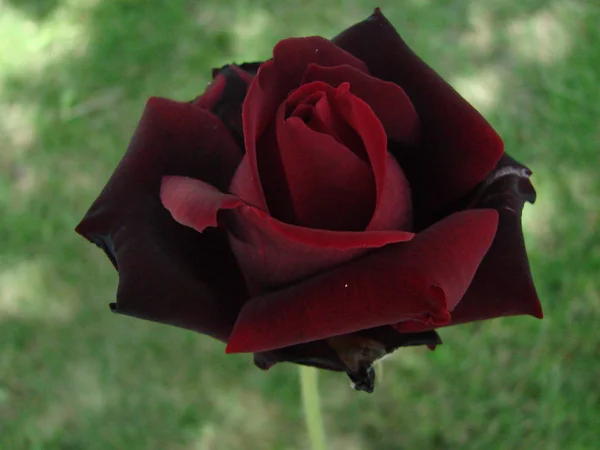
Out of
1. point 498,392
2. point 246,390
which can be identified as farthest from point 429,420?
point 246,390

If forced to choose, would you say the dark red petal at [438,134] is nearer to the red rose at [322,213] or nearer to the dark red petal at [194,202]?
the red rose at [322,213]

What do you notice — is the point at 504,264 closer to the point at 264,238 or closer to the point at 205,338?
the point at 264,238

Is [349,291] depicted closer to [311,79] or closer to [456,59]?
[311,79]

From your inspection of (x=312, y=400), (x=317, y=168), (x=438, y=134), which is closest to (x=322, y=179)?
(x=317, y=168)

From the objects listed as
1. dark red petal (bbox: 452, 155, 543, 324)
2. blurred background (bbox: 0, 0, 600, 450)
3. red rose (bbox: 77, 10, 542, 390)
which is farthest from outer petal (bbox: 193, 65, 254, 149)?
blurred background (bbox: 0, 0, 600, 450)

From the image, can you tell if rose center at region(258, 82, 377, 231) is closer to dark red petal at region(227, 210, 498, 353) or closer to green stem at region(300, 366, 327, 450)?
dark red petal at region(227, 210, 498, 353)
